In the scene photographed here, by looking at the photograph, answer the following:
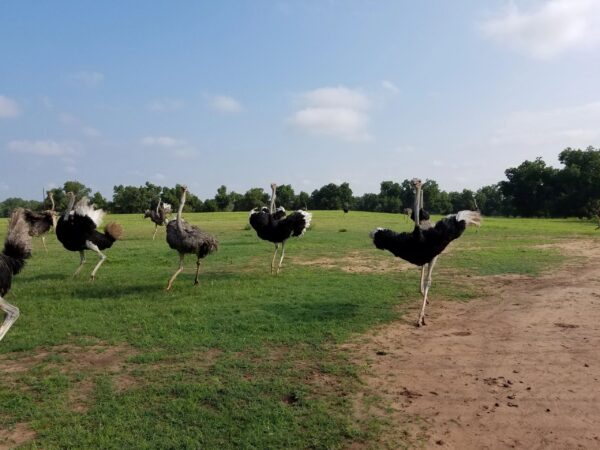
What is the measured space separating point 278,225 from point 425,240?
212 inches

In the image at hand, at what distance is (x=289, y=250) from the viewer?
17641mm

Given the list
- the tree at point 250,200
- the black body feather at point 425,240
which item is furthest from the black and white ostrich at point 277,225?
the tree at point 250,200

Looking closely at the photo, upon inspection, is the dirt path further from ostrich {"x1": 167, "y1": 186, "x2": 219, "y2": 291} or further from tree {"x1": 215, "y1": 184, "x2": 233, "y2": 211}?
tree {"x1": 215, "y1": 184, "x2": 233, "y2": 211}

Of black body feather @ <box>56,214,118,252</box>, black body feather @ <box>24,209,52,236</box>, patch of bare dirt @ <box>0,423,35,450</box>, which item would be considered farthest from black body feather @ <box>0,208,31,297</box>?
black body feather @ <box>56,214,118,252</box>

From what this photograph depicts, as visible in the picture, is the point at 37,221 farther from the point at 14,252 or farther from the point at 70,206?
the point at 14,252

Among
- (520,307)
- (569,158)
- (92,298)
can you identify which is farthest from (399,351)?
(569,158)

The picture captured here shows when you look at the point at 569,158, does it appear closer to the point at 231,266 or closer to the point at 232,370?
the point at 231,266

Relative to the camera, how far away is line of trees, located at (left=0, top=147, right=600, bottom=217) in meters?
56.0

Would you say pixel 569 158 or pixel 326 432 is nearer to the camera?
pixel 326 432

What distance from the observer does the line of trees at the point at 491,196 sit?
5603cm

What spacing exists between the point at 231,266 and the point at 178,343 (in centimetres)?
724

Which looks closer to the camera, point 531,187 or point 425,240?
point 425,240

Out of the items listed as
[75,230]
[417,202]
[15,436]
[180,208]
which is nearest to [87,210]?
[75,230]

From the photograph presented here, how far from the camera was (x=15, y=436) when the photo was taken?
4352mm
